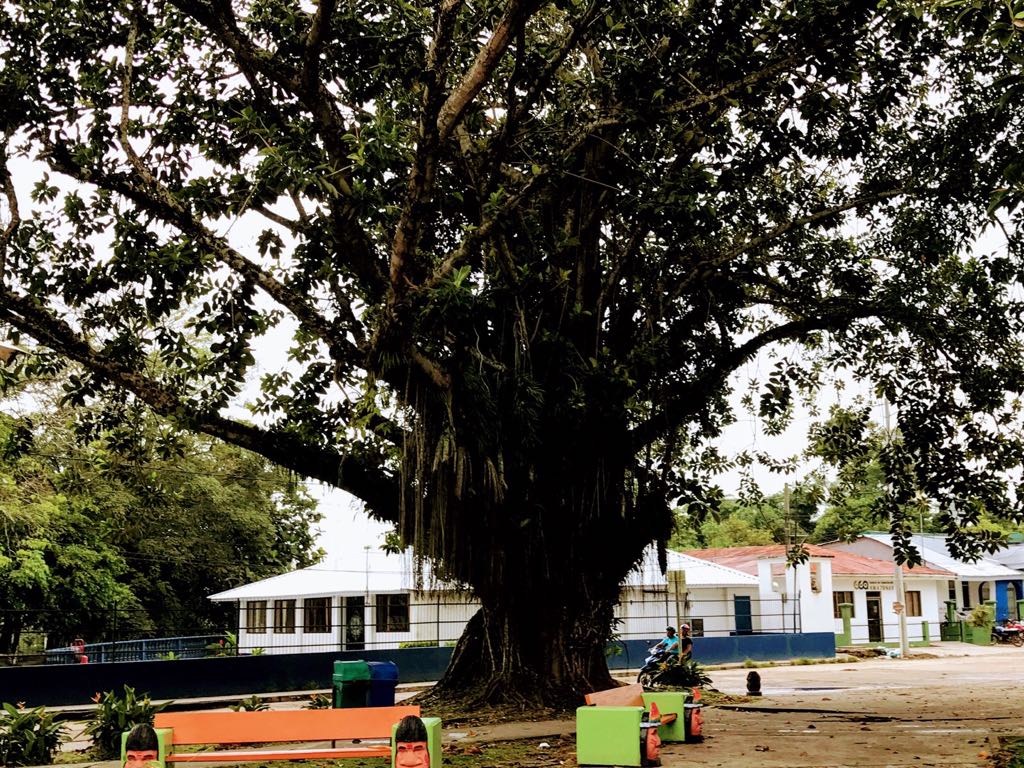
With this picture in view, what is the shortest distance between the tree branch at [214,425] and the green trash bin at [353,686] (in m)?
2.37

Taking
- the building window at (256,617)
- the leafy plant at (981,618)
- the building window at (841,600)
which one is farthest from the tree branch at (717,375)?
the leafy plant at (981,618)

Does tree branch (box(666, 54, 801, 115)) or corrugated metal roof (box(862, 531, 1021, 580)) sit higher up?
tree branch (box(666, 54, 801, 115))

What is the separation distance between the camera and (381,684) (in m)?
12.7

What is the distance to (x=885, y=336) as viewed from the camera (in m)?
16.1

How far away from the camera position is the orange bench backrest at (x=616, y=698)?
32.0 feet

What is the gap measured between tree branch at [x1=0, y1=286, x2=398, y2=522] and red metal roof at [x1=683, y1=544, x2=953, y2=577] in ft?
83.8

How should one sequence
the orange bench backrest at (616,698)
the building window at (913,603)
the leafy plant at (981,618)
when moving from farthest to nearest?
the building window at (913,603), the leafy plant at (981,618), the orange bench backrest at (616,698)

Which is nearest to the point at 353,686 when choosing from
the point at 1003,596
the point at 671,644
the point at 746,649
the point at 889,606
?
the point at 671,644

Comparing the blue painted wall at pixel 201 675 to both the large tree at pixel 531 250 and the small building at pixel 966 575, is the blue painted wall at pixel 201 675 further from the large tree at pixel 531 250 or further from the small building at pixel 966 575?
the small building at pixel 966 575

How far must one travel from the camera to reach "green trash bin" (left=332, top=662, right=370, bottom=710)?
41.1ft

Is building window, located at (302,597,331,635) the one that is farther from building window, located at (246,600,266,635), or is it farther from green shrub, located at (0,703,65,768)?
green shrub, located at (0,703,65,768)

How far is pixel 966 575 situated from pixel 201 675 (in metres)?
36.3

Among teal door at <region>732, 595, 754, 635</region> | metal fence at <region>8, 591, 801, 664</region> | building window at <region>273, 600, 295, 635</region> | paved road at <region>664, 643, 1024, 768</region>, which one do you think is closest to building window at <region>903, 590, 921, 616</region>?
teal door at <region>732, 595, 754, 635</region>

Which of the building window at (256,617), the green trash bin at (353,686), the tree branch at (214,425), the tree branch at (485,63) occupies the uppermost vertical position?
the tree branch at (485,63)
